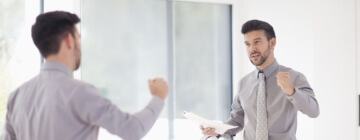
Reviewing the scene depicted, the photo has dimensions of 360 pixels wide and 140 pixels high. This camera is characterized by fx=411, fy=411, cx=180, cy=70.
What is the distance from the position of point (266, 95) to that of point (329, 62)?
97 cm

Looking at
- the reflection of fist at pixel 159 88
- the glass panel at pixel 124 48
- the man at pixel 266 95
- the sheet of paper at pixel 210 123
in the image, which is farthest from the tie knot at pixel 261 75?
the glass panel at pixel 124 48

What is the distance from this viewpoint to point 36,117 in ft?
4.57

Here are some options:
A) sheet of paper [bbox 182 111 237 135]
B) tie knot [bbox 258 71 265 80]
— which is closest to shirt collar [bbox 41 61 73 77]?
sheet of paper [bbox 182 111 237 135]

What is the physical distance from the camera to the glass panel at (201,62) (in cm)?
357

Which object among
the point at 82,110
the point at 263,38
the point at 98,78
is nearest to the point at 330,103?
the point at 263,38

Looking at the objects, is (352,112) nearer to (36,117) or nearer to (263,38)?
(263,38)

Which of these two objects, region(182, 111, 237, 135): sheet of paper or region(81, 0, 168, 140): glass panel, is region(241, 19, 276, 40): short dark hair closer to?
region(182, 111, 237, 135): sheet of paper

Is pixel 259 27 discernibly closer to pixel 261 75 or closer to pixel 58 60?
pixel 261 75

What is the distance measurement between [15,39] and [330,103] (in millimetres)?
2356

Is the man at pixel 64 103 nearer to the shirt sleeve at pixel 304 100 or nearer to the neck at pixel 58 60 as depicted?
the neck at pixel 58 60

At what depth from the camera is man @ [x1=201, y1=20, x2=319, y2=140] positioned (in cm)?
216

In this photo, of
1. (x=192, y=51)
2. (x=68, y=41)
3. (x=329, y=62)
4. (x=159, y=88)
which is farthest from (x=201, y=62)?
(x=68, y=41)

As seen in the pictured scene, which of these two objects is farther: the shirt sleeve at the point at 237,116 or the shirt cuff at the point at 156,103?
the shirt sleeve at the point at 237,116

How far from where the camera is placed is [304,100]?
1.96 meters
